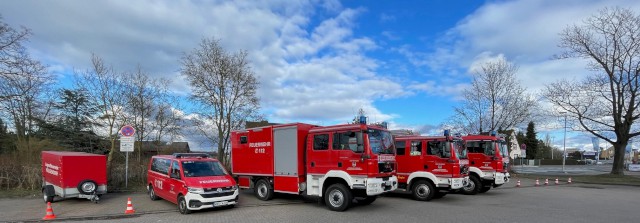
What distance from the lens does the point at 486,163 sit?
57.8 feet

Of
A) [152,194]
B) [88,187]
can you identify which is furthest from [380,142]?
[88,187]

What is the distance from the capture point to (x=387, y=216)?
1081cm

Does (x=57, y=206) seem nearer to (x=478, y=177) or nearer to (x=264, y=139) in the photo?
(x=264, y=139)

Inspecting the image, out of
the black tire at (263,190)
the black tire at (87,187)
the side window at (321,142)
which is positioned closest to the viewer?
the side window at (321,142)

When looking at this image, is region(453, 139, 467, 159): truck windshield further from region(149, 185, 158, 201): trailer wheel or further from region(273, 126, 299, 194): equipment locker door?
region(149, 185, 158, 201): trailer wheel

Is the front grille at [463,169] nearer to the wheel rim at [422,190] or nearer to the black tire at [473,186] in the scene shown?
the wheel rim at [422,190]

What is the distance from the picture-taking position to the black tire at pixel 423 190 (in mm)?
14445

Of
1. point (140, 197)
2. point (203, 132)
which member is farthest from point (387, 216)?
point (203, 132)

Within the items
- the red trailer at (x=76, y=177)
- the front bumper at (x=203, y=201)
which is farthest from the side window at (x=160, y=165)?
the front bumper at (x=203, y=201)

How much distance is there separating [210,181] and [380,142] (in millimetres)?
5236

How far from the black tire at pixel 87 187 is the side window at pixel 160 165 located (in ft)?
6.19

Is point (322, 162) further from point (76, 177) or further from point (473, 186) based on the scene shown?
point (473, 186)

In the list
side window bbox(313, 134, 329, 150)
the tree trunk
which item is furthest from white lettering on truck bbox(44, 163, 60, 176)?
the tree trunk

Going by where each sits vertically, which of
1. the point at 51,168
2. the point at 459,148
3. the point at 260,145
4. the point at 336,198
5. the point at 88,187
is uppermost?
the point at 260,145
